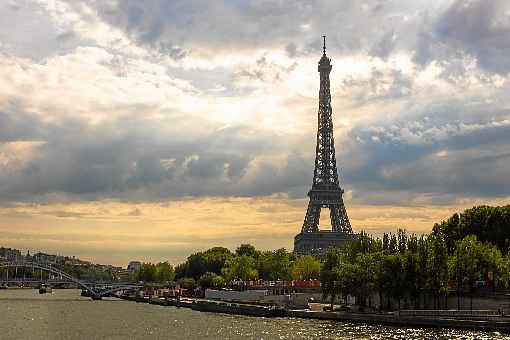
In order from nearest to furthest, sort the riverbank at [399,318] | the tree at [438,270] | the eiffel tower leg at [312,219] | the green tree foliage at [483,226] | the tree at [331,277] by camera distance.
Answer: the riverbank at [399,318], the tree at [438,270], the tree at [331,277], the green tree foliage at [483,226], the eiffel tower leg at [312,219]

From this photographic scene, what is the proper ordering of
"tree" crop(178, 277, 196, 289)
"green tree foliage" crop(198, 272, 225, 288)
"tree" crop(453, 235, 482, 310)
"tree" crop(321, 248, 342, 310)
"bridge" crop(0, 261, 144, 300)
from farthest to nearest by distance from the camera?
1. "tree" crop(178, 277, 196, 289)
2. "bridge" crop(0, 261, 144, 300)
3. "green tree foliage" crop(198, 272, 225, 288)
4. "tree" crop(321, 248, 342, 310)
5. "tree" crop(453, 235, 482, 310)

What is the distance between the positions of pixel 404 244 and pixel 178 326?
29782 mm

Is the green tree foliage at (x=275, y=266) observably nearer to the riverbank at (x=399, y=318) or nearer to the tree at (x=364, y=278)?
the riverbank at (x=399, y=318)

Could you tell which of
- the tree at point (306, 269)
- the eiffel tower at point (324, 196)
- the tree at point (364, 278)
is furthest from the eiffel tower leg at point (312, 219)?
the tree at point (364, 278)

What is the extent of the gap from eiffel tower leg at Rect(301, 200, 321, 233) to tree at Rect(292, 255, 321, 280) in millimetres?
25988

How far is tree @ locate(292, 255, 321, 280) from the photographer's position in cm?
15138

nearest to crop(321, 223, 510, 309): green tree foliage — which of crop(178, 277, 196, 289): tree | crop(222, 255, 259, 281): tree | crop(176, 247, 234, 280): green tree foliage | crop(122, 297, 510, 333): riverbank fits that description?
crop(122, 297, 510, 333): riverbank

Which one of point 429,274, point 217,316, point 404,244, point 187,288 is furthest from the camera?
point 187,288

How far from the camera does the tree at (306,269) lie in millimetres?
151375

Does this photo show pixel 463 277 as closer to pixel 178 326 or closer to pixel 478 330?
pixel 478 330

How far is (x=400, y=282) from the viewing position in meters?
90.4

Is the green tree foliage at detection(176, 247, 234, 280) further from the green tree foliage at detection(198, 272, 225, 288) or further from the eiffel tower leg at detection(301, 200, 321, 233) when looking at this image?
the eiffel tower leg at detection(301, 200, 321, 233)

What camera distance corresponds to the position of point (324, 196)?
184 m

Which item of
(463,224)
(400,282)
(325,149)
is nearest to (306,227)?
(325,149)
